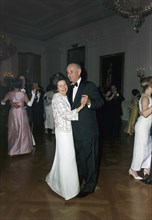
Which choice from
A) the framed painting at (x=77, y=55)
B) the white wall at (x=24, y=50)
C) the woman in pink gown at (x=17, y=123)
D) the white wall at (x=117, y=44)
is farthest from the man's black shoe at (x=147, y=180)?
the white wall at (x=24, y=50)

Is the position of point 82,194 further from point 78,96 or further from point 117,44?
point 117,44

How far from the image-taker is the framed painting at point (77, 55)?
1127cm

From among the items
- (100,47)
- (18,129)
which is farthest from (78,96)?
(100,47)

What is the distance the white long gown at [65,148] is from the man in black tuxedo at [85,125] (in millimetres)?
138

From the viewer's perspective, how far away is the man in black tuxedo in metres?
2.76

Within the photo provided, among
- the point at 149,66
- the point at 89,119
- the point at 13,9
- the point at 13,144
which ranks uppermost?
the point at 13,9

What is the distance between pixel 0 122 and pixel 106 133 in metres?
3.36

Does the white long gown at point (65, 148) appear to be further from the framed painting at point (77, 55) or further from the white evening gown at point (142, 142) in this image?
the framed painting at point (77, 55)

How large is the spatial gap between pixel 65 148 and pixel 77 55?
372 inches

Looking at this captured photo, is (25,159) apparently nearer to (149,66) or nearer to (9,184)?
(9,184)

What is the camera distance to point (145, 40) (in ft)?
28.0

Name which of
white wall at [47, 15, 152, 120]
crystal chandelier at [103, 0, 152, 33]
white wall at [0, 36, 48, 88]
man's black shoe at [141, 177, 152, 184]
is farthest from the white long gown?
white wall at [0, 36, 48, 88]

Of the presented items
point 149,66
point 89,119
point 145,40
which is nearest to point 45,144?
point 89,119

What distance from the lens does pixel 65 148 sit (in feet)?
8.94
